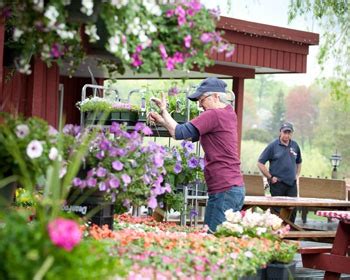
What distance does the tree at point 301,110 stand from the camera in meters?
67.4

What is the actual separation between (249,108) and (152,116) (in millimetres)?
65318

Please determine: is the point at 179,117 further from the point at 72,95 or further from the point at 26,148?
the point at 72,95

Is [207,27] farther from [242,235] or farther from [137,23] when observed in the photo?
[242,235]

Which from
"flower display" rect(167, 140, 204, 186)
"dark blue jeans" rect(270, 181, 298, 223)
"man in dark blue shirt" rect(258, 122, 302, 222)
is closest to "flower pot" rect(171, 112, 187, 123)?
"flower display" rect(167, 140, 204, 186)

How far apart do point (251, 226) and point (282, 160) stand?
273 inches

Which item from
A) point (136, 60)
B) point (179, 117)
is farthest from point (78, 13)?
point (179, 117)

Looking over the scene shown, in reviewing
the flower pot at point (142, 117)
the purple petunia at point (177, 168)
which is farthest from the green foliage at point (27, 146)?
the flower pot at point (142, 117)

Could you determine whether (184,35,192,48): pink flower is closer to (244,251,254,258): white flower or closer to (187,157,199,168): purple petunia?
(244,251,254,258): white flower

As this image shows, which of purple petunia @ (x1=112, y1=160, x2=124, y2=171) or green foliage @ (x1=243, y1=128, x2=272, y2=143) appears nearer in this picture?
purple petunia @ (x1=112, y1=160, x2=124, y2=171)

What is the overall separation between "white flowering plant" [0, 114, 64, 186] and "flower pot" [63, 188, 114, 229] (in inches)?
35.0

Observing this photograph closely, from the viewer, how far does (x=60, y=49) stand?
14.6ft

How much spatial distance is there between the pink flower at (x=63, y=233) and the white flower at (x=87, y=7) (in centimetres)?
105

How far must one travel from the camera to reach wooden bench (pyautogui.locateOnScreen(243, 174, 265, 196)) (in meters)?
12.6

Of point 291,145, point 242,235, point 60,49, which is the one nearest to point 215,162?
point 242,235
